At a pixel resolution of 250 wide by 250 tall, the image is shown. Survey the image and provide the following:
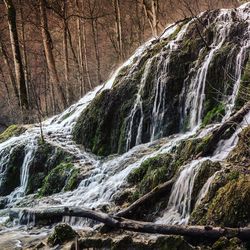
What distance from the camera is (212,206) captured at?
622 centimetres

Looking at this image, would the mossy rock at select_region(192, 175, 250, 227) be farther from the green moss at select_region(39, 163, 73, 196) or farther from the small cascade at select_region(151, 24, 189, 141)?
the green moss at select_region(39, 163, 73, 196)

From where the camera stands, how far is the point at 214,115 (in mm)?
9695

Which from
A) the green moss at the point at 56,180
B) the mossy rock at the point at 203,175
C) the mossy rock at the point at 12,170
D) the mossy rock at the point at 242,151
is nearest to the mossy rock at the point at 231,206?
the mossy rock at the point at 203,175

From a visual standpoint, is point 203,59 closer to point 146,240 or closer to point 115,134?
point 115,134

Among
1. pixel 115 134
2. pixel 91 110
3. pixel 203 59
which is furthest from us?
pixel 91 110

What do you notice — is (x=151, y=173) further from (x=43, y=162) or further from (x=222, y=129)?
(x=43, y=162)

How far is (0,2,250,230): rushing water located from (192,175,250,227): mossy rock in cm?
50

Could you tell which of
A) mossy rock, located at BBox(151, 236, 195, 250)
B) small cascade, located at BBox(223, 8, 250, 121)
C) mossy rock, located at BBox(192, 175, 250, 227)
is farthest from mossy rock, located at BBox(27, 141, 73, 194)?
mossy rock, located at BBox(151, 236, 195, 250)

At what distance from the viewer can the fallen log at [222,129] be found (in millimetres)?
7980

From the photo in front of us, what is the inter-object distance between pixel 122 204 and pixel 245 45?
14.7ft

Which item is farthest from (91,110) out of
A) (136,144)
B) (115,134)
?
(136,144)

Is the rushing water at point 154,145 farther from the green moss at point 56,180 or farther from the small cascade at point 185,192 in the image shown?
the green moss at point 56,180

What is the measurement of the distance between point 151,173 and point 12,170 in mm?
5375

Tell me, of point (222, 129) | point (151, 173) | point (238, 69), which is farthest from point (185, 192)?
point (238, 69)
